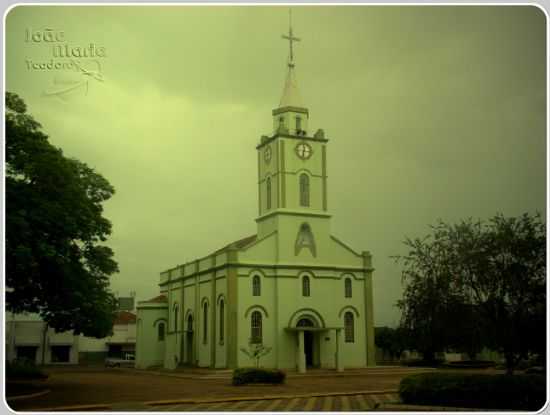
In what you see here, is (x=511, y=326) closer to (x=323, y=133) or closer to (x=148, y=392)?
(x=148, y=392)

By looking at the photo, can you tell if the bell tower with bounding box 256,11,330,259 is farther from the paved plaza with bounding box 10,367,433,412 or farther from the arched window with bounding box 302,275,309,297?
the paved plaza with bounding box 10,367,433,412

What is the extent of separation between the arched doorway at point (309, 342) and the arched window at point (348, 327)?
1.77 metres

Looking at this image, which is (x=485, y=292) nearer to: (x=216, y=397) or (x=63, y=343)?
(x=216, y=397)

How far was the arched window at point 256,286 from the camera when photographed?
36.8m

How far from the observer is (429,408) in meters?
16.7

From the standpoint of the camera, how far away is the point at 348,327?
3838 centimetres

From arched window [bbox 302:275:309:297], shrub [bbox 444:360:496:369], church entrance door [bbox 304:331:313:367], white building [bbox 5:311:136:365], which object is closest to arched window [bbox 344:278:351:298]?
arched window [bbox 302:275:309:297]

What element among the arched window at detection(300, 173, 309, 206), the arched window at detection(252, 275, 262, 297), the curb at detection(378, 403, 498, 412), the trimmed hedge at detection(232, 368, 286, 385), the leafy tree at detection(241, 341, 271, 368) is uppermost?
the arched window at detection(300, 173, 309, 206)

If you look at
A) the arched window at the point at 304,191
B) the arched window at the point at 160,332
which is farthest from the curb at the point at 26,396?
the arched window at the point at 160,332

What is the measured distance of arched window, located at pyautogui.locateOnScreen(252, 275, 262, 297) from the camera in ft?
121

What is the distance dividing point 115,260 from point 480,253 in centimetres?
1160

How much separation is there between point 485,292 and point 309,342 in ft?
65.5

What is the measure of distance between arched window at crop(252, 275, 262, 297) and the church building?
0.05 metres

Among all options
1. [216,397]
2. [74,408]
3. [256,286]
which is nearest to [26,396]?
[74,408]
